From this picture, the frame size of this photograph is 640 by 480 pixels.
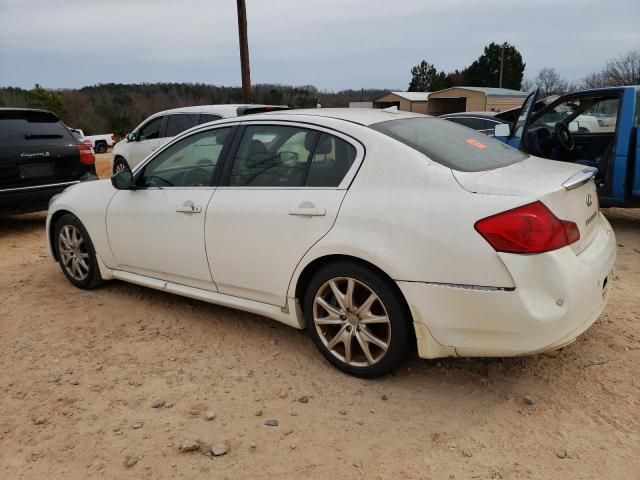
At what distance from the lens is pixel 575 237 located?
8.63 ft

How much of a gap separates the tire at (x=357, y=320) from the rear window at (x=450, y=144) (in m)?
0.75

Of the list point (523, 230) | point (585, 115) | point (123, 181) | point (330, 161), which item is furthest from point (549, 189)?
point (585, 115)

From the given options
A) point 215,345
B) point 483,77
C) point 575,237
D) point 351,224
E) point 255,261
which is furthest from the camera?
point 483,77

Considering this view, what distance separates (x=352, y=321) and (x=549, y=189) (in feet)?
4.08

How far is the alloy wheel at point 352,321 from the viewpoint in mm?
2869

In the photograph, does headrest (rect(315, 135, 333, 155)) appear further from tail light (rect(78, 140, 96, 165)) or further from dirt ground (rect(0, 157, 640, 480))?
tail light (rect(78, 140, 96, 165))

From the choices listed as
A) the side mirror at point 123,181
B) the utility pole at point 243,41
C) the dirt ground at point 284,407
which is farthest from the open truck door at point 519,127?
the utility pole at point 243,41

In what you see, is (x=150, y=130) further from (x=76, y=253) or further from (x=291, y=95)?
(x=291, y=95)

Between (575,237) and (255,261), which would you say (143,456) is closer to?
(255,261)

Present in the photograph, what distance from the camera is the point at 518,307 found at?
244 cm

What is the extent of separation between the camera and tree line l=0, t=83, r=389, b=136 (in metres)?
53.3

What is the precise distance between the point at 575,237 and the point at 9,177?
6.43 meters

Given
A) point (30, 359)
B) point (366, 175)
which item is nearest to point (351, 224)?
point (366, 175)

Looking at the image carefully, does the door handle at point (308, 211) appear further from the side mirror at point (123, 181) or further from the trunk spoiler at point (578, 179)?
the side mirror at point (123, 181)
